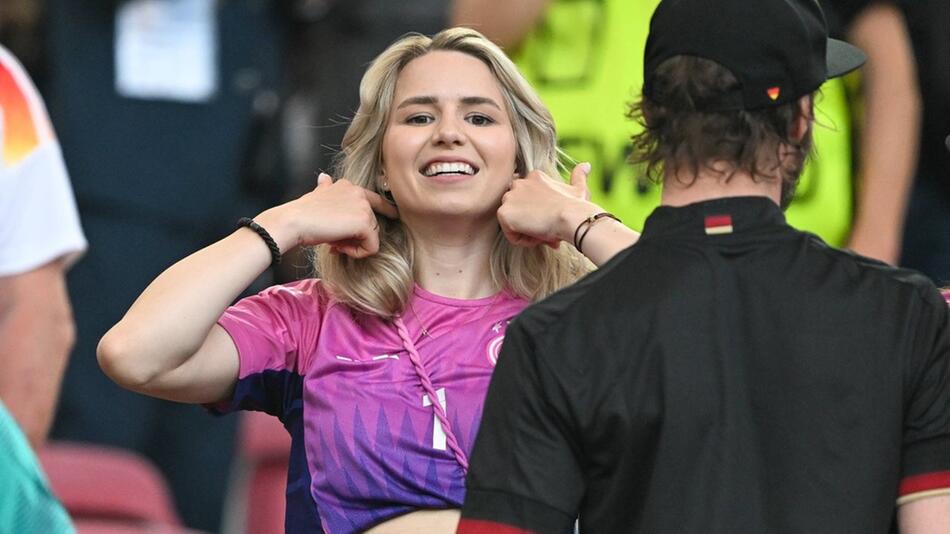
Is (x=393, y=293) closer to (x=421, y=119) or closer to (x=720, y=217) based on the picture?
(x=421, y=119)

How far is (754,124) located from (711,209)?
122 mm

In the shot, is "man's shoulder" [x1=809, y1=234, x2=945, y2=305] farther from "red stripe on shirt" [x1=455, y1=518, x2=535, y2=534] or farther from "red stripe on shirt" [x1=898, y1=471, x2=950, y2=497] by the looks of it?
"red stripe on shirt" [x1=455, y1=518, x2=535, y2=534]

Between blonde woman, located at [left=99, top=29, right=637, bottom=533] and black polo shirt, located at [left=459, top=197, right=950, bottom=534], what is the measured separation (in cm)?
49

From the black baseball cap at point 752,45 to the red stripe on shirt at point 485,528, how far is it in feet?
1.94

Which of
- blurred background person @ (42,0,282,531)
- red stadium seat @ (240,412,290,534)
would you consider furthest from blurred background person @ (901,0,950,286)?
blurred background person @ (42,0,282,531)

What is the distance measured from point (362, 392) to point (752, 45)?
0.94 m

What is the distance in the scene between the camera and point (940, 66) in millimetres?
4371

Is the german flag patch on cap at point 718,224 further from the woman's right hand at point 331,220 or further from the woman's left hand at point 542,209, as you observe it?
the woman's right hand at point 331,220

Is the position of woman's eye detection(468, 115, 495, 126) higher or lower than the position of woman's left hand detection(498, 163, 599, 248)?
higher

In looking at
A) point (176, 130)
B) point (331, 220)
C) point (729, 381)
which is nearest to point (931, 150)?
point (331, 220)

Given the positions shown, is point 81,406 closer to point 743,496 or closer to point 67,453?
point 67,453

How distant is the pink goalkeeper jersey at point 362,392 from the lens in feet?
10.4

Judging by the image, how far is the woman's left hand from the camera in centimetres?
317

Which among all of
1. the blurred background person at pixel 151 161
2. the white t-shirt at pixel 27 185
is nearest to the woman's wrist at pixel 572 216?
the white t-shirt at pixel 27 185
